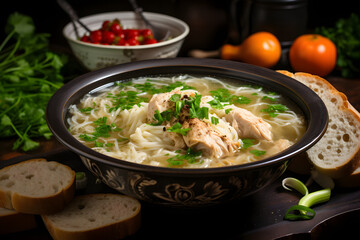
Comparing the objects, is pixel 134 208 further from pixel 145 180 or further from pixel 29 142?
pixel 29 142

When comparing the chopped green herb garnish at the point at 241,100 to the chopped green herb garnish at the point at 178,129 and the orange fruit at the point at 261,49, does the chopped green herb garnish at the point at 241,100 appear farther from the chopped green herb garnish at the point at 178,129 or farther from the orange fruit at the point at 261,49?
the orange fruit at the point at 261,49

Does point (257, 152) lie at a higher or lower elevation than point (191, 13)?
higher

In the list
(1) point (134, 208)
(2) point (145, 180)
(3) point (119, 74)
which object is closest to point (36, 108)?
(3) point (119, 74)

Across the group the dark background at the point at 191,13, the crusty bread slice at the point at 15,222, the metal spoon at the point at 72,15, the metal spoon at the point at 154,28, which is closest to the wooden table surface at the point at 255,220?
the crusty bread slice at the point at 15,222

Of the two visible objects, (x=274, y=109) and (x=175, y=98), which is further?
(x=274, y=109)

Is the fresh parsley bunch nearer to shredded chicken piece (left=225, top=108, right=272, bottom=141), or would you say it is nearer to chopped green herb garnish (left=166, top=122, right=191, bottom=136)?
chopped green herb garnish (left=166, top=122, right=191, bottom=136)

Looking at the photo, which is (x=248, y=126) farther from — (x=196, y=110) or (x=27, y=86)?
(x=27, y=86)

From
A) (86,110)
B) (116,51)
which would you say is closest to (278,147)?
(86,110)
